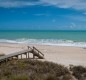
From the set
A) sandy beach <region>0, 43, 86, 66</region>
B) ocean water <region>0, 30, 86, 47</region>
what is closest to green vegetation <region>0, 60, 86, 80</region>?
sandy beach <region>0, 43, 86, 66</region>

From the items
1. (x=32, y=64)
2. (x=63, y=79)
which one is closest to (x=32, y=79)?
(x=63, y=79)

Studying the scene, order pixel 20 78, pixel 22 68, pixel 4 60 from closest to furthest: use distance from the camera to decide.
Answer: pixel 20 78 → pixel 22 68 → pixel 4 60

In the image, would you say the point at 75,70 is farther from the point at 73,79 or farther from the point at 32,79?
the point at 32,79

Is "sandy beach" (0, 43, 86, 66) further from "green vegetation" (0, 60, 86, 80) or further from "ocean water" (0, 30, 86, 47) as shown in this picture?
"ocean water" (0, 30, 86, 47)

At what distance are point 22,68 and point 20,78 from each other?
274cm

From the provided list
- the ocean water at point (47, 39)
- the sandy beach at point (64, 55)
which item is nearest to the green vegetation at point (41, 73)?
the sandy beach at point (64, 55)

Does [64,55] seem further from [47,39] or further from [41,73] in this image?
[47,39]

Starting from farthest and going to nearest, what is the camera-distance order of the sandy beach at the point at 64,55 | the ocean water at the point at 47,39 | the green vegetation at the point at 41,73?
the ocean water at the point at 47,39 → the sandy beach at the point at 64,55 → the green vegetation at the point at 41,73

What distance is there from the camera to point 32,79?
10016 mm

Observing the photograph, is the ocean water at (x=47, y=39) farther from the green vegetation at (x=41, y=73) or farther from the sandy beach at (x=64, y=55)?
the green vegetation at (x=41, y=73)

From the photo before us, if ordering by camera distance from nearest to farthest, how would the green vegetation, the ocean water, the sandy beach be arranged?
the green vegetation
the sandy beach
the ocean water

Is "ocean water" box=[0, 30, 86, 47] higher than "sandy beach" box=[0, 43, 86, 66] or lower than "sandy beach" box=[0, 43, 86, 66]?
higher

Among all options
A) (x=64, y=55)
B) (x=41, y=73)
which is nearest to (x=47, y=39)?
(x=64, y=55)

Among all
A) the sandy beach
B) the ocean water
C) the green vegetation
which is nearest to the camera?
the green vegetation
